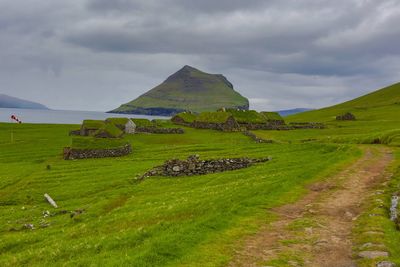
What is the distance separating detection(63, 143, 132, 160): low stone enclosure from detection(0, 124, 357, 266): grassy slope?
7.14 metres

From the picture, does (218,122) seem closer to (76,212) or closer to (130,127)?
(130,127)

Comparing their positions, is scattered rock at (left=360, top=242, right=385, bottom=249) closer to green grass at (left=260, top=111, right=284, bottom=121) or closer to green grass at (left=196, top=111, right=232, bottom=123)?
green grass at (left=196, top=111, right=232, bottom=123)

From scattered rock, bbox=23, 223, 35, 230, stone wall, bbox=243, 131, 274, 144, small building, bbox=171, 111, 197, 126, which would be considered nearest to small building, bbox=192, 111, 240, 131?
small building, bbox=171, 111, 197, 126

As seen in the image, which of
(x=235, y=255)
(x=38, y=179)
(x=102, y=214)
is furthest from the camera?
(x=38, y=179)

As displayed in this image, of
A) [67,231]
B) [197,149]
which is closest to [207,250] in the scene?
[67,231]

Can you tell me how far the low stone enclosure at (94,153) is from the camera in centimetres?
6994

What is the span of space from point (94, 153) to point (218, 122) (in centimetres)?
5754

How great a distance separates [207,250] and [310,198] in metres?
11.8

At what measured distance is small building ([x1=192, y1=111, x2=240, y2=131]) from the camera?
12082 centimetres

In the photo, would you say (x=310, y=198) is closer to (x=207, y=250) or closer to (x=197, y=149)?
(x=207, y=250)

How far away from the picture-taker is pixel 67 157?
228 feet

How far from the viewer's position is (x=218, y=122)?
123125 mm

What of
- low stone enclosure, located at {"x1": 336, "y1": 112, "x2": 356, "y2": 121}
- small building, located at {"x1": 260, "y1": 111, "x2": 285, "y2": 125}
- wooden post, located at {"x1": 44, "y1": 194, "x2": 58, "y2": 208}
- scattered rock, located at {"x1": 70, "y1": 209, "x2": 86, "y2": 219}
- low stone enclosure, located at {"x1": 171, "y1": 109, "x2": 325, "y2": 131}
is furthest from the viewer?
low stone enclosure, located at {"x1": 336, "y1": 112, "x2": 356, "y2": 121}

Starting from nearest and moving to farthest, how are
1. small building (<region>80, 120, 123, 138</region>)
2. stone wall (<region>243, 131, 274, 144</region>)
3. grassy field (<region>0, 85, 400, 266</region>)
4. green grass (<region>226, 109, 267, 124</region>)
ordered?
grassy field (<region>0, 85, 400, 266</region>) < stone wall (<region>243, 131, 274, 144</region>) < small building (<region>80, 120, 123, 138</region>) < green grass (<region>226, 109, 267, 124</region>)
